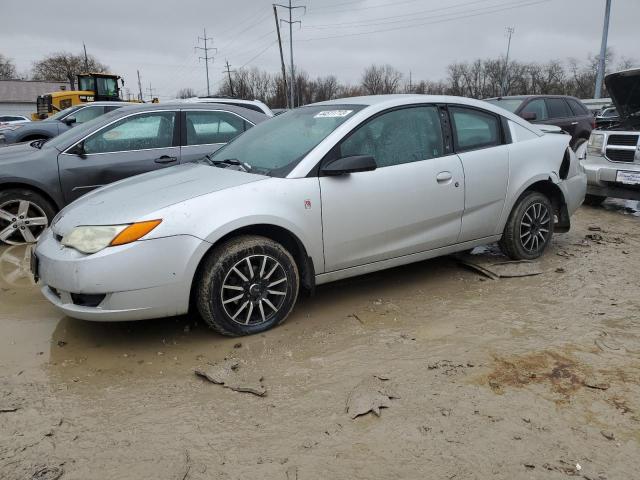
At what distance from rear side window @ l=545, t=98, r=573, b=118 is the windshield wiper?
909 centimetres

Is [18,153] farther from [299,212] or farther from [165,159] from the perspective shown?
[299,212]

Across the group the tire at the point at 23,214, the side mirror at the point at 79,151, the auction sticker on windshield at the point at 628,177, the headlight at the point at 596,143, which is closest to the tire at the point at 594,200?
the headlight at the point at 596,143

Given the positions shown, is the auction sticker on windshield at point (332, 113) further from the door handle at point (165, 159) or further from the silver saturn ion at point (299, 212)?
the door handle at point (165, 159)

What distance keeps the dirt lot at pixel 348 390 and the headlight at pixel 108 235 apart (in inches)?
28.6

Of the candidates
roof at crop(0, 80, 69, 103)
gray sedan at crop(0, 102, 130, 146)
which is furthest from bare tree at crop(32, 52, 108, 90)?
gray sedan at crop(0, 102, 130, 146)

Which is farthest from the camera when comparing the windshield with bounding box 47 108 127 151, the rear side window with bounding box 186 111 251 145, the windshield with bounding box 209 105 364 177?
the rear side window with bounding box 186 111 251 145

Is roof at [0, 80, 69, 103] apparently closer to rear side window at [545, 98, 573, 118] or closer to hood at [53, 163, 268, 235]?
rear side window at [545, 98, 573, 118]

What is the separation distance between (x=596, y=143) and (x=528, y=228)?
3624 mm

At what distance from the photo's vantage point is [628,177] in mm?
6980

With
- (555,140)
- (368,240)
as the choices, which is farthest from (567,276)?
(368,240)

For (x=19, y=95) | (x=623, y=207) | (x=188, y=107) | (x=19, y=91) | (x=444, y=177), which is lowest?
(x=623, y=207)

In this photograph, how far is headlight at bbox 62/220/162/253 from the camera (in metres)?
3.15

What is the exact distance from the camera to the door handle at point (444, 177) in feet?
13.8

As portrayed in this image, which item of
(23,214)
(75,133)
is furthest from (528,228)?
(23,214)
